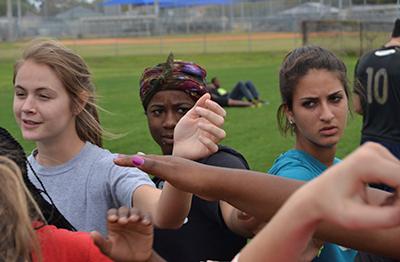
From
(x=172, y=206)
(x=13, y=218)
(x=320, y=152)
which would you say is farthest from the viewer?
(x=320, y=152)

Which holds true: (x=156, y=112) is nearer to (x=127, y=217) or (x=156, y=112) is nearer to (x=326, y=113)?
(x=326, y=113)

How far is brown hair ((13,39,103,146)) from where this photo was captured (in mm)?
3078

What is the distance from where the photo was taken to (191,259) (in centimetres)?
279

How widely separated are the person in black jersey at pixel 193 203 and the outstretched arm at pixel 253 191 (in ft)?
0.76

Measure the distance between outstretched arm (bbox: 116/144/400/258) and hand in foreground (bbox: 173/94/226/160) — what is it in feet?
1.36

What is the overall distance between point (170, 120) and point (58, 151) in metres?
0.47

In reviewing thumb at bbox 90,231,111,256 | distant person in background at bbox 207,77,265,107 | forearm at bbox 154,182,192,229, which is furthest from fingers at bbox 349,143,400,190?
distant person in background at bbox 207,77,265,107

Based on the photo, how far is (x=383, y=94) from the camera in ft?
21.9

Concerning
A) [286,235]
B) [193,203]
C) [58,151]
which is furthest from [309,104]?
[286,235]

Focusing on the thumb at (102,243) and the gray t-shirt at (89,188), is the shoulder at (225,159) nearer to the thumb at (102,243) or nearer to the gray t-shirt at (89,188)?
the gray t-shirt at (89,188)

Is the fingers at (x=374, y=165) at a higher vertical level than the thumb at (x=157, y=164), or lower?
higher

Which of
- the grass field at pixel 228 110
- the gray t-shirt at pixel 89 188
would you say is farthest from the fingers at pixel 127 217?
the grass field at pixel 228 110

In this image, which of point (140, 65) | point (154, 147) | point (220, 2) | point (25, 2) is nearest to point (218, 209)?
point (154, 147)

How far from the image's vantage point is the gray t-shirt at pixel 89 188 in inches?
114
